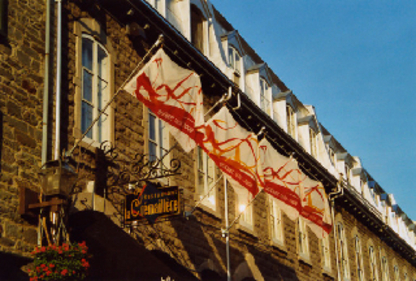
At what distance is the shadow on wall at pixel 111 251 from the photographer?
11539mm

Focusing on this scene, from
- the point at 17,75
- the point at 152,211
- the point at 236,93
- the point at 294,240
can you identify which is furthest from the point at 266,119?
the point at 17,75

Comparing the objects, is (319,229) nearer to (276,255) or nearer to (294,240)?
(276,255)

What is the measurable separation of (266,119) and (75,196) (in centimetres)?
1050

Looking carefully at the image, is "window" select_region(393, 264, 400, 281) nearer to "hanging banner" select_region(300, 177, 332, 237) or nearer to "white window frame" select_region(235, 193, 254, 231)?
"white window frame" select_region(235, 193, 254, 231)

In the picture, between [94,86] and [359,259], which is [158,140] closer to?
[94,86]

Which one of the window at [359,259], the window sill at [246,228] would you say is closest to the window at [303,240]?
the window sill at [246,228]

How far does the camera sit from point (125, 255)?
12.1 m

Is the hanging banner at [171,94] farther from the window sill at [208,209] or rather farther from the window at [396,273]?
the window at [396,273]

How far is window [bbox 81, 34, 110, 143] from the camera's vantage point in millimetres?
13320

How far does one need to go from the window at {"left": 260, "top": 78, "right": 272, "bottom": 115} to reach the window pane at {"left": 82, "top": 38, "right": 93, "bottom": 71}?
31.2 feet

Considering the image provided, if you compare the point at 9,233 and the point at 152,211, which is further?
the point at 152,211

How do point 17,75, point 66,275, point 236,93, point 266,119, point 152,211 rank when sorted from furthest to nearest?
1. point 266,119
2. point 236,93
3. point 152,211
4. point 17,75
5. point 66,275

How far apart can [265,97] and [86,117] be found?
35.4 feet

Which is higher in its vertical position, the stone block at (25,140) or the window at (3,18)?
the window at (3,18)
